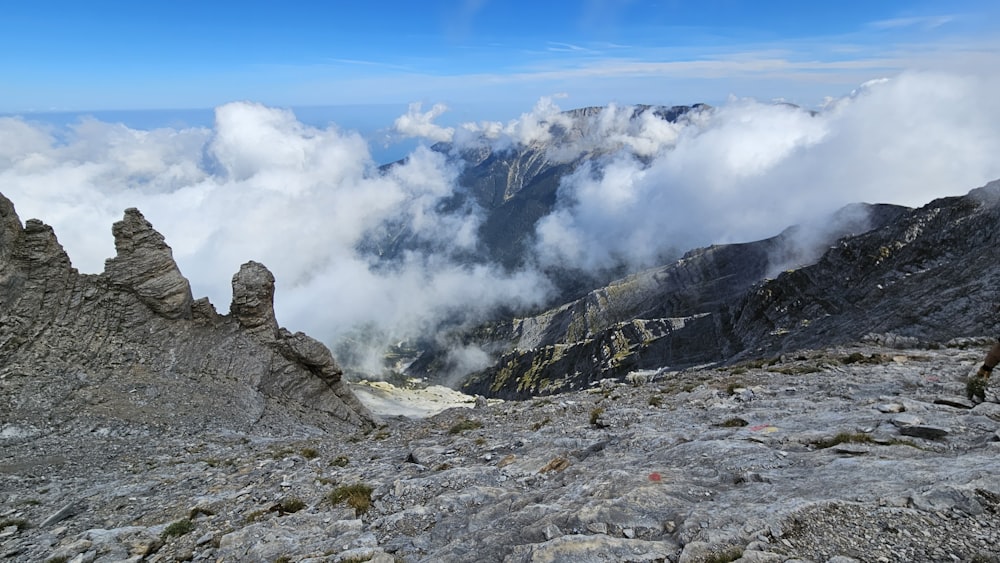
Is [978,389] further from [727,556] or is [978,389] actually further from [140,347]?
[140,347]

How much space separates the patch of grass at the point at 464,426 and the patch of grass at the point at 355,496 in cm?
934

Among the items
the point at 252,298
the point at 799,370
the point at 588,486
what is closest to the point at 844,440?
the point at 588,486

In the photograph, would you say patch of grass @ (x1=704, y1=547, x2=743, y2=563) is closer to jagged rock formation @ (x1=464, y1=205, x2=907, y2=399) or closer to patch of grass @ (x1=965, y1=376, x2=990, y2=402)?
patch of grass @ (x1=965, y1=376, x2=990, y2=402)

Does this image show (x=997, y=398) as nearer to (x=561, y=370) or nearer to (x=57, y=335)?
(x=57, y=335)

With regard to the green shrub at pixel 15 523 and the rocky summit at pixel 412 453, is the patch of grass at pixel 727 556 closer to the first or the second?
the rocky summit at pixel 412 453

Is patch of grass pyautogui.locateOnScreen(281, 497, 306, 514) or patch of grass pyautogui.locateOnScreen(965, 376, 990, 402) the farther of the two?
patch of grass pyautogui.locateOnScreen(965, 376, 990, 402)

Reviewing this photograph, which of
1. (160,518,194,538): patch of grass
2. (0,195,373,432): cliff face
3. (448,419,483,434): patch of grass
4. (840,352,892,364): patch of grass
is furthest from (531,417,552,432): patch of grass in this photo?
(0,195,373,432): cliff face

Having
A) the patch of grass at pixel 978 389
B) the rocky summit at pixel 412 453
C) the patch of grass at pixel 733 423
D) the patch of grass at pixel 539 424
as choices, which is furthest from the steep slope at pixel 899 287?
the patch of grass at pixel 539 424

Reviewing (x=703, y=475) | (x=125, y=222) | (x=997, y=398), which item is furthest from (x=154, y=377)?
(x=997, y=398)

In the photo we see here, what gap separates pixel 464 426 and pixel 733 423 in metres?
12.8

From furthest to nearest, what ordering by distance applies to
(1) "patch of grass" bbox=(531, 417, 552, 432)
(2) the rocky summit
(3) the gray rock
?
(1) "patch of grass" bbox=(531, 417, 552, 432) → (3) the gray rock → (2) the rocky summit

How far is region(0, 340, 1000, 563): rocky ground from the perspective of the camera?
9.48 m

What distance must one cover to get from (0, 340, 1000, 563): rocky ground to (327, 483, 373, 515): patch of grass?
4cm

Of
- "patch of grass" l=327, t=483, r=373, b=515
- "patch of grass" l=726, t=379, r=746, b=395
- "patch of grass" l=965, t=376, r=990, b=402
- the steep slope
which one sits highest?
"patch of grass" l=965, t=376, r=990, b=402
